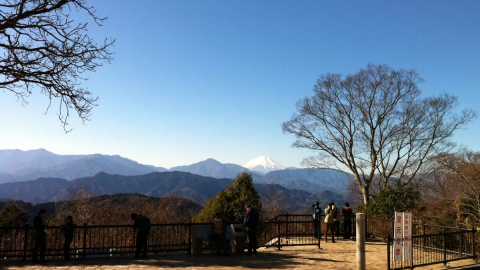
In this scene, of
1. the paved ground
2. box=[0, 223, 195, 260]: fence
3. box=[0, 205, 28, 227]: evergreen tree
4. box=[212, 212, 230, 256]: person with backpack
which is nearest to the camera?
the paved ground

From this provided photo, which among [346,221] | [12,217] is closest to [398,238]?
[346,221]

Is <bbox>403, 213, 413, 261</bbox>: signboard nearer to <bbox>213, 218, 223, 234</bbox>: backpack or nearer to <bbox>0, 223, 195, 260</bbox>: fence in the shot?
<bbox>213, 218, 223, 234</bbox>: backpack

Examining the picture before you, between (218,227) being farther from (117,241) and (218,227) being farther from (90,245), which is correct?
(90,245)

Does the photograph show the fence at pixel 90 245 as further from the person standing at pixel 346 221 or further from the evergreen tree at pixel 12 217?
the evergreen tree at pixel 12 217

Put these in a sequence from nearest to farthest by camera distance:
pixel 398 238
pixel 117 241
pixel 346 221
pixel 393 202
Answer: pixel 398 238 → pixel 117 241 → pixel 346 221 → pixel 393 202

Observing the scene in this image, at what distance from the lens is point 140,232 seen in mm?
11562

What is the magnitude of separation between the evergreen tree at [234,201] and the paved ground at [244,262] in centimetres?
1169

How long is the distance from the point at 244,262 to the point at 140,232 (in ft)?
11.8

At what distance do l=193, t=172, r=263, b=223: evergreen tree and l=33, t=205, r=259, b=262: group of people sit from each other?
1175cm

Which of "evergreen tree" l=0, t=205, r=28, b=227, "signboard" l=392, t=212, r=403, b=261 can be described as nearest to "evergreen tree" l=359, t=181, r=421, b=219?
"signboard" l=392, t=212, r=403, b=261

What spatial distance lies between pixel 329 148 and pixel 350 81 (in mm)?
5469

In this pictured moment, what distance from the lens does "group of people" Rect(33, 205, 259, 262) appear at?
35.2ft

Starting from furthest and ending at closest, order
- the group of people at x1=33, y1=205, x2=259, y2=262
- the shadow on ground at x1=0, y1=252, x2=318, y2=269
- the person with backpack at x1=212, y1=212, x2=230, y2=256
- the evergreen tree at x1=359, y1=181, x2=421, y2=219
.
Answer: the evergreen tree at x1=359, y1=181, x2=421, y2=219 < the person with backpack at x1=212, y1=212, x2=230, y2=256 < the group of people at x1=33, y1=205, x2=259, y2=262 < the shadow on ground at x1=0, y1=252, x2=318, y2=269

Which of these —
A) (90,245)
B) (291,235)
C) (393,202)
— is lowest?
(291,235)
